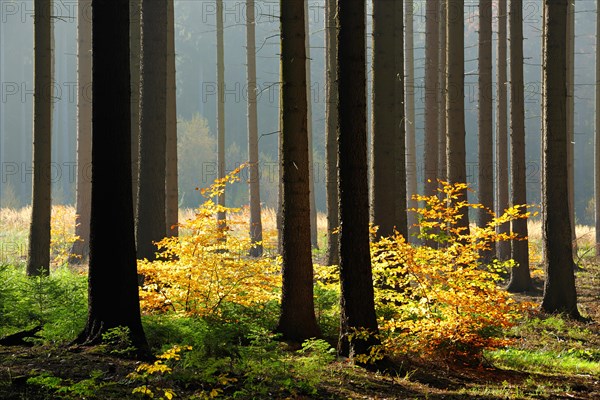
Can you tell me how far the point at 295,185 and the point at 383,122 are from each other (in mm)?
2809

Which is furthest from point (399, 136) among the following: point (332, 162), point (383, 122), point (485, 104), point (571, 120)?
point (571, 120)

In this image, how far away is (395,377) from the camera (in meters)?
7.62

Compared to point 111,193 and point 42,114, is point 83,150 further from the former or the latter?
point 111,193

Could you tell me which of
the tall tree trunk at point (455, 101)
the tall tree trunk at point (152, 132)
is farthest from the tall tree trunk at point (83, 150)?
the tall tree trunk at point (455, 101)

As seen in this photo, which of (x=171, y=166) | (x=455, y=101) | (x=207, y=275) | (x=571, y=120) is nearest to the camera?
(x=207, y=275)

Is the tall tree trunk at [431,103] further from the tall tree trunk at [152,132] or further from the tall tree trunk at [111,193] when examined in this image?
the tall tree trunk at [111,193]

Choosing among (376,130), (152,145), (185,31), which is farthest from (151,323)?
(185,31)

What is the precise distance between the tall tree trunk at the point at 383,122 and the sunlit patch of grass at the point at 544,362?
8.11 ft

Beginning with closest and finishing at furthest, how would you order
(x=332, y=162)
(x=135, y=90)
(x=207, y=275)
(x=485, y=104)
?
(x=207, y=275) < (x=135, y=90) < (x=332, y=162) < (x=485, y=104)

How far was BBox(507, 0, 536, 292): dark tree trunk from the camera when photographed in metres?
15.7

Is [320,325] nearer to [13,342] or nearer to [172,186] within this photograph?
[13,342]

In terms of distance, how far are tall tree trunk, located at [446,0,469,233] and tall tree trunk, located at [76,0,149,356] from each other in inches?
382

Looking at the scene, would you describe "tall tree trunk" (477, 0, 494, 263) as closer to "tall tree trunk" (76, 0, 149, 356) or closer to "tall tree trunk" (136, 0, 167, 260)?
"tall tree trunk" (136, 0, 167, 260)

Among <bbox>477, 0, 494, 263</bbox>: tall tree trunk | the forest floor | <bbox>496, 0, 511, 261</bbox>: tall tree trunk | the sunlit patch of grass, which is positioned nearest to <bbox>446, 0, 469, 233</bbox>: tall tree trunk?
<bbox>477, 0, 494, 263</bbox>: tall tree trunk
